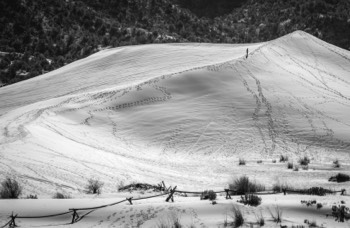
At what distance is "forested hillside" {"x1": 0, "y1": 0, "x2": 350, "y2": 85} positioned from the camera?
49.0 metres

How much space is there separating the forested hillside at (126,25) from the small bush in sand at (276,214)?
3899cm

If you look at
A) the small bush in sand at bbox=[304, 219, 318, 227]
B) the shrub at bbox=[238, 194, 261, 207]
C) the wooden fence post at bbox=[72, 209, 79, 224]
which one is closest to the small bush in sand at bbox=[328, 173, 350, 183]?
the shrub at bbox=[238, 194, 261, 207]

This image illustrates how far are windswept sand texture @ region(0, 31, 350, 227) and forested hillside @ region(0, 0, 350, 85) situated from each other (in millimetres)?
21167

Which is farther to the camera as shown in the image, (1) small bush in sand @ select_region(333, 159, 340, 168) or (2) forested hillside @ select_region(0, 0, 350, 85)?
(2) forested hillside @ select_region(0, 0, 350, 85)

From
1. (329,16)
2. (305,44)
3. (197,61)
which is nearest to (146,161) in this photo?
(197,61)

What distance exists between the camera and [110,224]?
7289mm

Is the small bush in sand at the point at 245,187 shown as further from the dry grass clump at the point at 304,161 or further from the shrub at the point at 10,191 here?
the shrub at the point at 10,191

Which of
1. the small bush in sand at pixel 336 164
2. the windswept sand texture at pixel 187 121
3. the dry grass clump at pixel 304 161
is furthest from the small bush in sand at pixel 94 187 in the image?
the small bush in sand at pixel 336 164

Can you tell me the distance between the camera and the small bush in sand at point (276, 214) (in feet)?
23.3

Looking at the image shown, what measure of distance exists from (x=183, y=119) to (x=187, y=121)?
0.27 meters

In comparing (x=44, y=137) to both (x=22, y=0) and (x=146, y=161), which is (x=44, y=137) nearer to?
(x=146, y=161)

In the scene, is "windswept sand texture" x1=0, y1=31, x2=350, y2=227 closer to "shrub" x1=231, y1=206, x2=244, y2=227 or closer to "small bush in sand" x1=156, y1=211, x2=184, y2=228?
"small bush in sand" x1=156, y1=211, x2=184, y2=228

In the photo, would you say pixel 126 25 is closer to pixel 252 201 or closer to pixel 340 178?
pixel 340 178

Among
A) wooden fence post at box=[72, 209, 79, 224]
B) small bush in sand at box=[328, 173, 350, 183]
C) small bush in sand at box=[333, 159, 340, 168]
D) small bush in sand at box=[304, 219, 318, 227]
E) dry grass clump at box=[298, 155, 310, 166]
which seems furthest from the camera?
dry grass clump at box=[298, 155, 310, 166]
